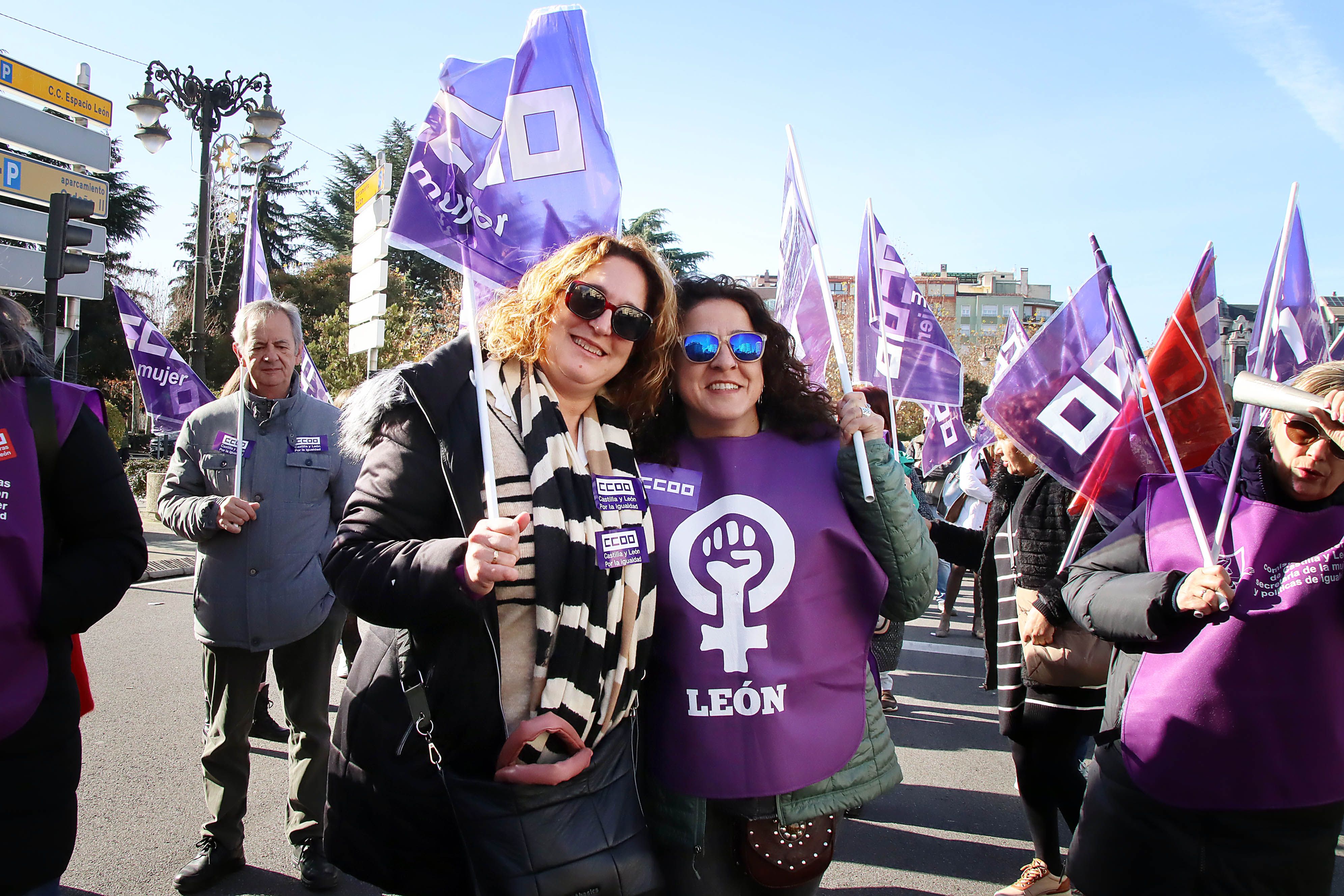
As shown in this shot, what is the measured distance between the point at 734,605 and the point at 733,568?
0.09m

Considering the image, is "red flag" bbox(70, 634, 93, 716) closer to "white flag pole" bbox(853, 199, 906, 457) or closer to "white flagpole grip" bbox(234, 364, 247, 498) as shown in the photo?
"white flagpole grip" bbox(234, 364, 247, 498)

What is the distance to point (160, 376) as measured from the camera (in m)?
7.23

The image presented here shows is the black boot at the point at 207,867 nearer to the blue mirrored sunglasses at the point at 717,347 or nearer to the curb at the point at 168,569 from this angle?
the blue mirrored sunglasses at the point at 717,347

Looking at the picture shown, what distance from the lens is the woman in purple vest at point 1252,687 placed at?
220cm

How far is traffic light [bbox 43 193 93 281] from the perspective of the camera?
820cm

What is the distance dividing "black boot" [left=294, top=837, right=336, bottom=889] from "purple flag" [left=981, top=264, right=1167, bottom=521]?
3.07 meters

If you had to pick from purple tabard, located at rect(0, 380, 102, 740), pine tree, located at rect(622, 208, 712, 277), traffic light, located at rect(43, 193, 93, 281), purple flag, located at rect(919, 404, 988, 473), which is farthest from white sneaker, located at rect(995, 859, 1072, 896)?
pine tree, located at rect(622, 208, 712, 277)

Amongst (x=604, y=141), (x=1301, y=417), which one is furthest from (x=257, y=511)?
(x=1301, y=417)

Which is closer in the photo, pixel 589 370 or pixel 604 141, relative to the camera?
pixel 589 370

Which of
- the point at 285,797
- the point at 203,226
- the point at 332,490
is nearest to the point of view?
the point at 332,490

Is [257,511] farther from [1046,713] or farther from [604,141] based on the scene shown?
[1046,713]

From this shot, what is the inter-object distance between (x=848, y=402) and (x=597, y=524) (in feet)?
2.70

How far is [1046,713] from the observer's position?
3.57m

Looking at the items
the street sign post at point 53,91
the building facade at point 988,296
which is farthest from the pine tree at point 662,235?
the building facade at point 988,296
